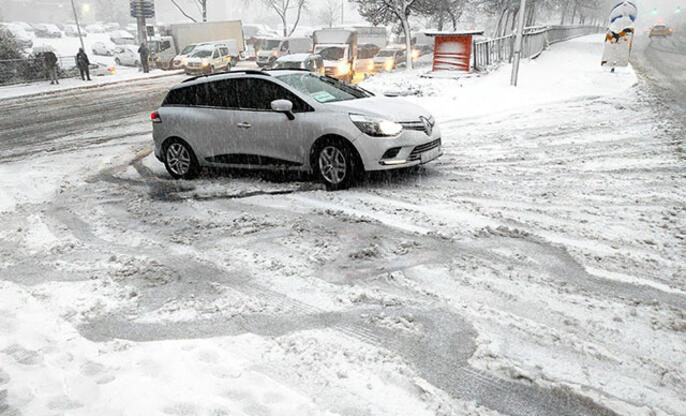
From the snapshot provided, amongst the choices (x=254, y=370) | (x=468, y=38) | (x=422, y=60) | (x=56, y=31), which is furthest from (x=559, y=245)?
(x=56, y=31)

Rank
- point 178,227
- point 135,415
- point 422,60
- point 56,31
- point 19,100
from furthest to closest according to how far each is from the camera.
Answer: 1. point 56,31
2. point 422,60
3. point 19,100
4. point 178,227
5. point 135,415

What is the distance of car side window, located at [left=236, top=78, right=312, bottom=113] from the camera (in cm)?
688

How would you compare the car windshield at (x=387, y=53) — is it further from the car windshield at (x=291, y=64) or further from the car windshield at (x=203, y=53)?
the car windshield at (x=291, y=64)

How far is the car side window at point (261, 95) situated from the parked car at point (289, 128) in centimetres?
1

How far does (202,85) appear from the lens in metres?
7.65

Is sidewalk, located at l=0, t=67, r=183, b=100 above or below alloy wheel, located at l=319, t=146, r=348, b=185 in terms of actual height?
below

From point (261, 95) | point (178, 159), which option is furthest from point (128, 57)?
point (261, 95)

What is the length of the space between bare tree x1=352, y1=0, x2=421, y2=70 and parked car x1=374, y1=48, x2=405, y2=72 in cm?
114

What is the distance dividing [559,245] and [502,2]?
39.4m

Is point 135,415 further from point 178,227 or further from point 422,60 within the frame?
point 422,60

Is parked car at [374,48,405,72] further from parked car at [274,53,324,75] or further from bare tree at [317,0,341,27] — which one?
bare tree at [317,0,341,27]

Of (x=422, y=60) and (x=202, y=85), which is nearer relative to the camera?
(x=202, y=85)

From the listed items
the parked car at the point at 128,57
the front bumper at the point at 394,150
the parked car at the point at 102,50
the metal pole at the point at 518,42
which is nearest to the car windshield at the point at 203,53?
the parked car at the point at 128,57

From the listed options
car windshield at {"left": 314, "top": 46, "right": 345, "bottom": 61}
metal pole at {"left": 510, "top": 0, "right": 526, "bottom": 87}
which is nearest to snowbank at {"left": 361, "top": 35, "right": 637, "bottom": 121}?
metal pole at {"left": 510, "top": 0, "right": 526, "bottom": 87}
